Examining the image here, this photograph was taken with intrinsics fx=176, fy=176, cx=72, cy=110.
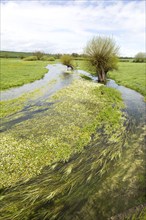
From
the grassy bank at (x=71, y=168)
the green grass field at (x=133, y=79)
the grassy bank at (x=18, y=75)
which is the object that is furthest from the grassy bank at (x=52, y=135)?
the grassy bank at (x=18, y=75)

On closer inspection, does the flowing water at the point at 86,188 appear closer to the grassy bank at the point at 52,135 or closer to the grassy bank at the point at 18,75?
the grassy bank at the point at 52,135

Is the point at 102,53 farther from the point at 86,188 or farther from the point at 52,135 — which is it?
the point at 86,188

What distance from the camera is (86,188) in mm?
8930

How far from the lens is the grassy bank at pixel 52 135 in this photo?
10773 millimetres

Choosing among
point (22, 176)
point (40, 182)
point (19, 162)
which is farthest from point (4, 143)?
point (40, 182)

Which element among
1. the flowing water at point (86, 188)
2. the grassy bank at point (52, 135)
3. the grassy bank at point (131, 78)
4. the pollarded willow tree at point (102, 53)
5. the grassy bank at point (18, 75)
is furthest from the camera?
the pollarded willow tree at point (102, 53)

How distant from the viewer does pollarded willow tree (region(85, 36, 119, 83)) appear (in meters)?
42.3

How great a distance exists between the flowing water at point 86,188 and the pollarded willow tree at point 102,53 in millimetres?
33588

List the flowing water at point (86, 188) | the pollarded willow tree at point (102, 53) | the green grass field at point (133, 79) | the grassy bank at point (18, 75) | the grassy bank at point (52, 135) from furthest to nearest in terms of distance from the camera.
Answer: the pollarded willow tree at point (102, 53) → the grassy bank at point (18, 75) → the green grass field at point (133, 79) → the grassy bank at point (52, 135) → the flowing water at point (86, 188)

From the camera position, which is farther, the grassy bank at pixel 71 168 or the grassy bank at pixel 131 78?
the grassy bank at pixel 131 78

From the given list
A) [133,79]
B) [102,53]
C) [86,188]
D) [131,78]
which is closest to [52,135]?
[86,188]

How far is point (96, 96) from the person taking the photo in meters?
27.7

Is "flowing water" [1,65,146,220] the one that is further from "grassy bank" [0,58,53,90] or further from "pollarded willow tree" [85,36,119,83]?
"pollarded willow tree" [85,36,119,83]

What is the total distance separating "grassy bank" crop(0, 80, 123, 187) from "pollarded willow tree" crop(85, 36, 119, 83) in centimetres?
2192
